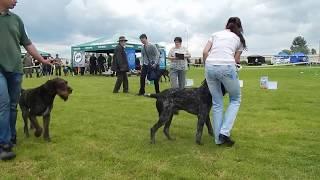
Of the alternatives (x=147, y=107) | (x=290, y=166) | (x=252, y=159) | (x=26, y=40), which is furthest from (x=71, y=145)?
(x=147, y=107)

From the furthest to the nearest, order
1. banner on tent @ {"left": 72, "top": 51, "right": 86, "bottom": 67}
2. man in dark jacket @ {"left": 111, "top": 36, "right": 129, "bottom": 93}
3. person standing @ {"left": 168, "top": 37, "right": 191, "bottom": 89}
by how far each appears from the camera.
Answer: banner on tent @ {"left": 72, "top": 51, "right": 86, "bottom": 67} < man in dark jacket @ {"left": 111, "top": 36, "right": 129, "bottom": 93} < person standing @ {"left": 168, "top": 37, "right": 191, "bottom": 89}

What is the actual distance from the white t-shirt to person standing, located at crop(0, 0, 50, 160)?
8.52ft

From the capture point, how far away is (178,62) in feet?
41.6

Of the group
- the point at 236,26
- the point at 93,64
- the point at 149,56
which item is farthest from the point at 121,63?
the point at 93,64

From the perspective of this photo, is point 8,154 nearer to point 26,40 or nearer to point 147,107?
point 26,40

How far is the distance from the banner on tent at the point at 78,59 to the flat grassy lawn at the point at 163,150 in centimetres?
2690

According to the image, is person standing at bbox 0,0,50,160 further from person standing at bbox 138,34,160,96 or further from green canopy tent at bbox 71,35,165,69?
green canopy tent at bbox 71,35,165,69

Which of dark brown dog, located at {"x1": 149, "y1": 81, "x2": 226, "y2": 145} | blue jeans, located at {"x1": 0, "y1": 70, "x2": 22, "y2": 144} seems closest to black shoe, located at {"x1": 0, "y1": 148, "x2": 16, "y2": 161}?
blue jeans, located at {"x1": 0, "y1": 70, "x2": 22, "y2": 144}

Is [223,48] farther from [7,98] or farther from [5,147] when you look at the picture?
[5,147]

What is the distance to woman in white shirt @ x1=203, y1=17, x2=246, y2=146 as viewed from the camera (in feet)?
21.6

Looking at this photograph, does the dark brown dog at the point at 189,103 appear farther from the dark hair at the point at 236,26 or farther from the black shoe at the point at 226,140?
the dark hair at the point at 236,26

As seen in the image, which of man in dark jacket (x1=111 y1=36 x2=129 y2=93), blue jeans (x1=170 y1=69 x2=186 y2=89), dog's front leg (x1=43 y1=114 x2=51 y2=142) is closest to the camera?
dog's front leg (x1=43 y1=114 x2=51 y2=142)

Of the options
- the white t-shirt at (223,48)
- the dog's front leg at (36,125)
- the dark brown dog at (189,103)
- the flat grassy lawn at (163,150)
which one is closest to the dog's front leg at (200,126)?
the dark brown dog at (189,103)

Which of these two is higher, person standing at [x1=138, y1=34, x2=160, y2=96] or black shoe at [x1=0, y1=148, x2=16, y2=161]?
person standing at [x1=138, y1=34, x2=160, y2=96]
